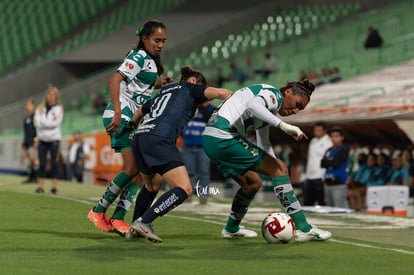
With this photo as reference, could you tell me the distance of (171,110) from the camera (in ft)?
35.9

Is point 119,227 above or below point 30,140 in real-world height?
below

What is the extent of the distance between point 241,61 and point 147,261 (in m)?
32.7

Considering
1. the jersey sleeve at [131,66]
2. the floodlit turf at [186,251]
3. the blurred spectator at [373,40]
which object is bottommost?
the floodlit turf at [186,251]

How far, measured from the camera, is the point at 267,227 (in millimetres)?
11227

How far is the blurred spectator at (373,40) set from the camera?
34.2 meters

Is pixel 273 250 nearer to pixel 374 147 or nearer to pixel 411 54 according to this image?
pixel 374 147

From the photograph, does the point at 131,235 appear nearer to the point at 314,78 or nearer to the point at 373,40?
the point at 314,78

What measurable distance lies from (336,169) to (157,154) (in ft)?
29.2

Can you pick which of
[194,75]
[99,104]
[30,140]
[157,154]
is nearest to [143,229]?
[157,154]

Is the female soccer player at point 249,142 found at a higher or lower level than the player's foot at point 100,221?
higher

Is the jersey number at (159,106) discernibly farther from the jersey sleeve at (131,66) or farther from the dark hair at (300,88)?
the dark hair at (300,88)

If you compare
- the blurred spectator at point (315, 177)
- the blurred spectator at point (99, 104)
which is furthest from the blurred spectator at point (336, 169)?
the blurred spectator at point (99, 104)

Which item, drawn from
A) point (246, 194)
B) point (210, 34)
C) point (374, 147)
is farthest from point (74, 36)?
point (246, 194)

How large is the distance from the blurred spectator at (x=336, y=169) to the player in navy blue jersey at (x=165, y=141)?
27.2ft
